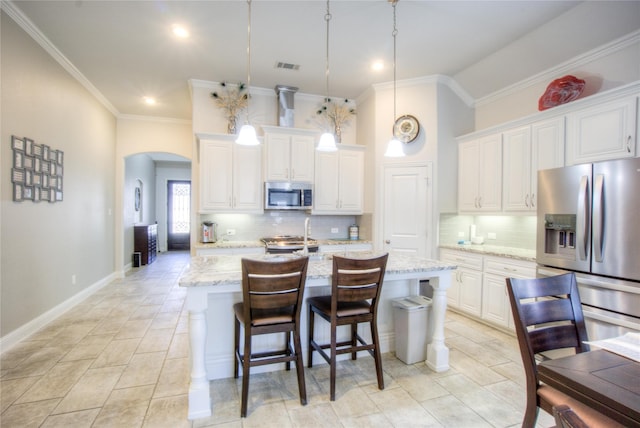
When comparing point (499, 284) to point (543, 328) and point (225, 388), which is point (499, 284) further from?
point (225, 388)

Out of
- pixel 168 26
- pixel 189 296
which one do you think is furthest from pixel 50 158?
pixel 189 296

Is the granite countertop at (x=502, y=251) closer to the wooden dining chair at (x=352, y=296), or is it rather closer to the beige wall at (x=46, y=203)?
the wooden dining chair at (x=352, y=296)

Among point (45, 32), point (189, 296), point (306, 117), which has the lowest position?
point (189, 296)

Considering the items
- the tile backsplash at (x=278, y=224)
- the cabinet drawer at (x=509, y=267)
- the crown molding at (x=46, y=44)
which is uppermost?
the crown molding at (x=46, y=44)

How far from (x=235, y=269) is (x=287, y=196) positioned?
2.42 metres

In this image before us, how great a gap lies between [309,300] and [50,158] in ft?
11.9

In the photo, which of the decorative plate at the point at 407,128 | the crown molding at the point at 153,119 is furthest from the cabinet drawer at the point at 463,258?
the crown molding at the point at 153,119

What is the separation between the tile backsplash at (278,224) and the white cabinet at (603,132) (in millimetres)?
2712

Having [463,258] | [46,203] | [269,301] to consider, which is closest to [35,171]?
[46,203]

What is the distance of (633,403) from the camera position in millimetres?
910

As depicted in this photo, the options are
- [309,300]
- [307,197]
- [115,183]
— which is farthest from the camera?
[115,183]

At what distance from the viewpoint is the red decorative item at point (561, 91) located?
317cm

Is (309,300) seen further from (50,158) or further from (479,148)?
(50,158)

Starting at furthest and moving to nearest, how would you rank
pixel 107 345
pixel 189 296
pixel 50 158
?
pixel 50 158 < pixel 107 345 < pixel 189 296
